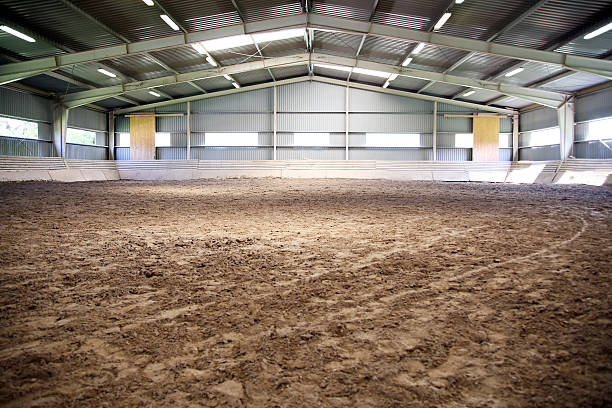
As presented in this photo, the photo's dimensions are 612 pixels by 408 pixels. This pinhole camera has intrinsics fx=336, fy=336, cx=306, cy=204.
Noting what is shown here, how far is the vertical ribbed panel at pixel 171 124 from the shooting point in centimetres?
2727

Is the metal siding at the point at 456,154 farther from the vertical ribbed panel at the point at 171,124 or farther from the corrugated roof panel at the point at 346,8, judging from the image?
the vertical ribbed panel at the point at 171,124

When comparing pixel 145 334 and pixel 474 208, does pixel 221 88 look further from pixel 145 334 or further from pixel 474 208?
pixel 145 334

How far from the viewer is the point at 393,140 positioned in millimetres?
26703

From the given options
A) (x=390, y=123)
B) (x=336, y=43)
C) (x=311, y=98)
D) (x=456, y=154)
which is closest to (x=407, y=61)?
(x=336, y=43)

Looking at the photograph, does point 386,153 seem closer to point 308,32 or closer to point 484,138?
point 484,138

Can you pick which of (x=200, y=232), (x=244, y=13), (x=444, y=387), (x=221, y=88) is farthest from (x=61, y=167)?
(x=444, y=387)

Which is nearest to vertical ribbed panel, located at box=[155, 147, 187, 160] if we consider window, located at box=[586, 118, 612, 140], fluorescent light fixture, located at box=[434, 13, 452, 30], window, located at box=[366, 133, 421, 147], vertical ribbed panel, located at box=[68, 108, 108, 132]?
vertical ribbed panel, located at box=[68, 108, 108, 132]

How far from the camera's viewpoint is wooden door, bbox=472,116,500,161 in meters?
26.6

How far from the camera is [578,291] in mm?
2959

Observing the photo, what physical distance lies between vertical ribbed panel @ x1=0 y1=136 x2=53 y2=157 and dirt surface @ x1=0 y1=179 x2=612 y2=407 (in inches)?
803

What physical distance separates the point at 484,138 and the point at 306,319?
28572mm

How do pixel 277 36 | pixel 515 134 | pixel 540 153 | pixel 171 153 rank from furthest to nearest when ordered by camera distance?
pixel 171 153 < pixel 515 134 < pixel 540 153 < pixel 277 36

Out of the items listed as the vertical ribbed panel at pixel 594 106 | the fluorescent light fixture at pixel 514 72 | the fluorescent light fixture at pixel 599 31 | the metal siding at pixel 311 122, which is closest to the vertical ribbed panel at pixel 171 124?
the metal siding at pixel 311 122

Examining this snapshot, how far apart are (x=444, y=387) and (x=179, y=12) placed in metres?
16.8
